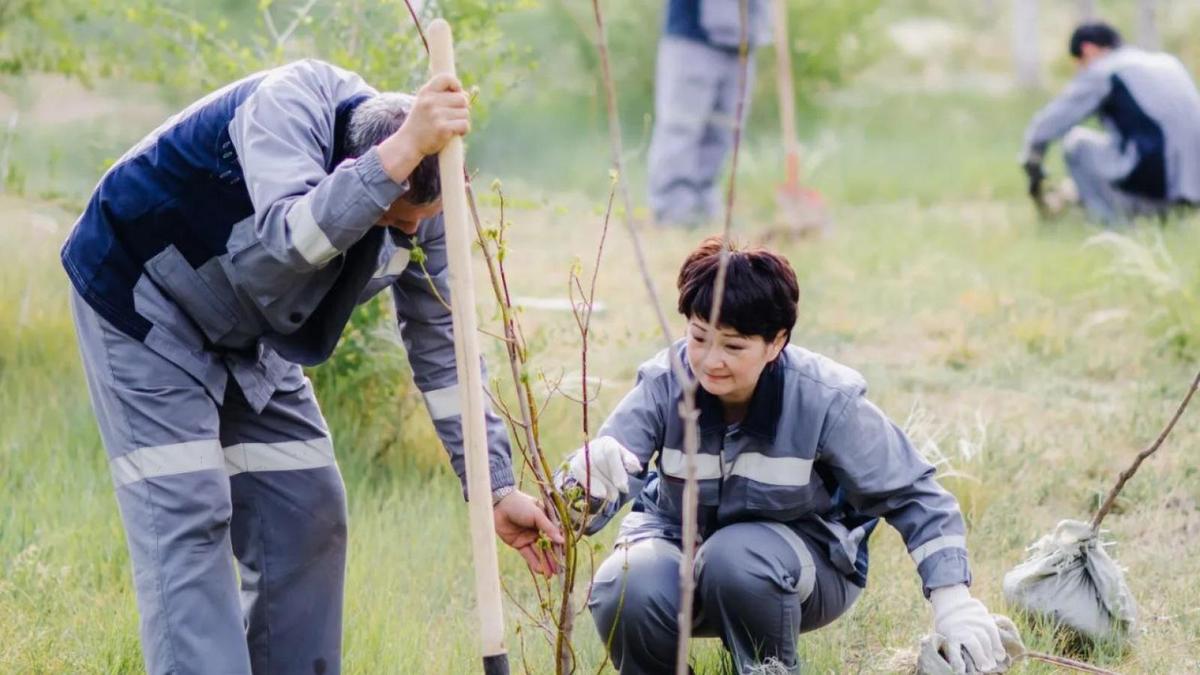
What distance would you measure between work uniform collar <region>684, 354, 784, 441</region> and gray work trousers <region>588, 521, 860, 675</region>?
23cm

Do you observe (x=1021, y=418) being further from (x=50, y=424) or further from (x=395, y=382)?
(x=50, y=424)

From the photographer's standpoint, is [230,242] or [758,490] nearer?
[230,242]

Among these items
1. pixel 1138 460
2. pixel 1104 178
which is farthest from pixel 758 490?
pixel 1104 178

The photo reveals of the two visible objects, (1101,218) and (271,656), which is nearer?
(271,656)

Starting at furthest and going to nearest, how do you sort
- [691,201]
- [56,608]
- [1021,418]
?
[691,201] < [1021,418] < [56,608]

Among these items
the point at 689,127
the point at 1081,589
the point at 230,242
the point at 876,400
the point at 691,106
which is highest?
the point at 230,242

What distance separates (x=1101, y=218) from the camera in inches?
350

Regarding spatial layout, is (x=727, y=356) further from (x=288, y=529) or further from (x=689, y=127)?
(x=689, y=127)

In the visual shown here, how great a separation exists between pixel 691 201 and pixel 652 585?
6.23 metres

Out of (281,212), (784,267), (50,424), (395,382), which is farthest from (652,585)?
(50,424)

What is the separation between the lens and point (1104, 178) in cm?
901

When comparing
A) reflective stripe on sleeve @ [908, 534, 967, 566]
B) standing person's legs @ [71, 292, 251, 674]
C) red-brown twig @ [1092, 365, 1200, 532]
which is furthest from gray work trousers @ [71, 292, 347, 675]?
red-brown twig @ [1092, 365, 1200, 532]

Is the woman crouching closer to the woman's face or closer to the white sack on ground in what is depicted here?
the woman's face

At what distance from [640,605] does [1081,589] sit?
1.13m
